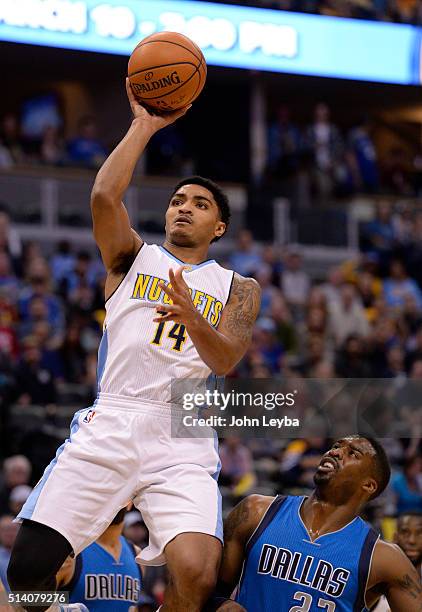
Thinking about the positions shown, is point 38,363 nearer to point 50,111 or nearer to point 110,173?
point 110,173

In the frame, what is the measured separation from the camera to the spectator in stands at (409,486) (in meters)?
10.6

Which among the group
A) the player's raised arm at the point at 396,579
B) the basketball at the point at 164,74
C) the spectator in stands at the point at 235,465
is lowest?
the spectator in stands at the point at 235,465

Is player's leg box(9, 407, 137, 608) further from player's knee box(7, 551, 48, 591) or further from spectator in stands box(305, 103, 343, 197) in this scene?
spectator in stands box(305, 103, 343, 197)

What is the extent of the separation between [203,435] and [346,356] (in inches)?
321

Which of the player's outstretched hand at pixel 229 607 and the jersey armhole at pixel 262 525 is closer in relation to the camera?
the player's outstretched hand at pixel 229 607

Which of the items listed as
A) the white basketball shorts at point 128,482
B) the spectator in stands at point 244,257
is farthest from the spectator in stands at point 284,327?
the white basketball shorts at point 128,482

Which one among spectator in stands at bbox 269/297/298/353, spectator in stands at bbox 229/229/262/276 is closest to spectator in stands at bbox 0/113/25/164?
spectator in stands at bbox 229/229/262/276

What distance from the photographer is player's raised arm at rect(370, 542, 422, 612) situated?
17.8ft

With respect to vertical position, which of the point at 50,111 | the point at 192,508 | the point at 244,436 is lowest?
the point at 244,436

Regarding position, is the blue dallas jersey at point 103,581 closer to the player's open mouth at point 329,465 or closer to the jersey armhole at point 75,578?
the jersey armhole at point 75,578

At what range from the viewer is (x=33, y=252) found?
12984 millimetres

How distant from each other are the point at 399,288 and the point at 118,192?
1086cm

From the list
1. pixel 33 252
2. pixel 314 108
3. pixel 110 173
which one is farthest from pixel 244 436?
pixel 314 108

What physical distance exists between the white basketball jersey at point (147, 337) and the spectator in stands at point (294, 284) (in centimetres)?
945
